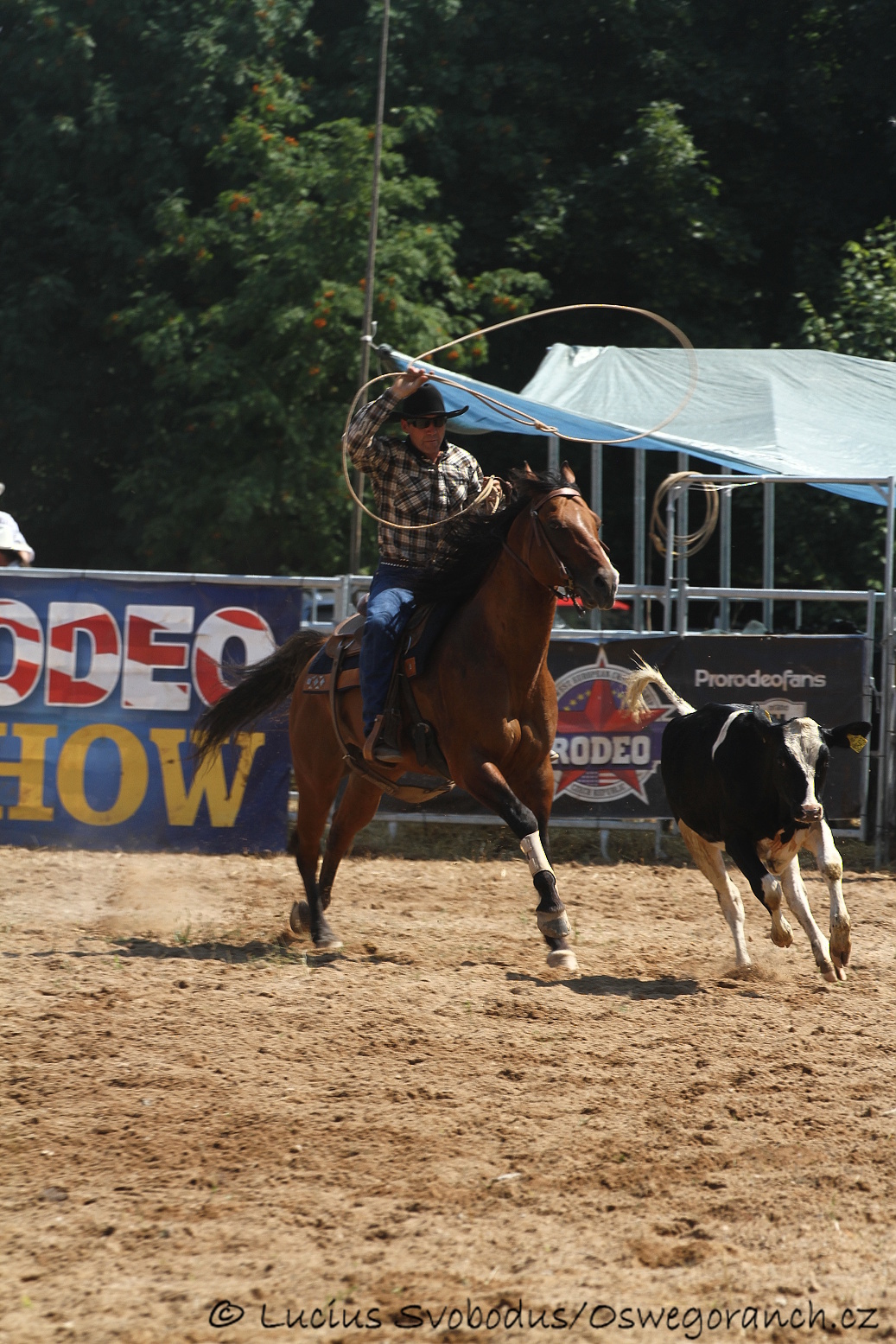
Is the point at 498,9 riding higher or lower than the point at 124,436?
higher

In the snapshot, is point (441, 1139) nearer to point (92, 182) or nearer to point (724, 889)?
point (724, 889)

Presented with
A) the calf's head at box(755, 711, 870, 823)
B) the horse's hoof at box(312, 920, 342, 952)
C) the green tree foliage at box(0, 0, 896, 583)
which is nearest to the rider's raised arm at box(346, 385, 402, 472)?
the calf's head at box(755, 711, 870, 823)

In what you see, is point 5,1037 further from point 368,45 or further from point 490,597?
point 368,45

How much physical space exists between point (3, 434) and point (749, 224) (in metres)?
11.9

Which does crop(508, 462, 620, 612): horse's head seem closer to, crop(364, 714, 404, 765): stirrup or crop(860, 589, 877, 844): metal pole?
crop(364, 714, 404, 765): stirrup

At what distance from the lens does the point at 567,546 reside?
5.85 meters

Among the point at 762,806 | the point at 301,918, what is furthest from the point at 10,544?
the point at 762,806

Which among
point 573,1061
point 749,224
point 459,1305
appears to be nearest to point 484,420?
point 573,1061

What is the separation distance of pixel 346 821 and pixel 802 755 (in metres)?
2.57

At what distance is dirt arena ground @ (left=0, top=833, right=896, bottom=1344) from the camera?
3.11m

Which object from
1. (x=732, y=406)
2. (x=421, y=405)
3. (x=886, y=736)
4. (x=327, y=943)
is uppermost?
(x=732, y=406)

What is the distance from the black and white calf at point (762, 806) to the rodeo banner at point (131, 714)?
383 cm

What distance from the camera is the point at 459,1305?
3.06 metres

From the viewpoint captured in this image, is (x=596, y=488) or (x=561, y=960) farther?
(x=596, y=488)
